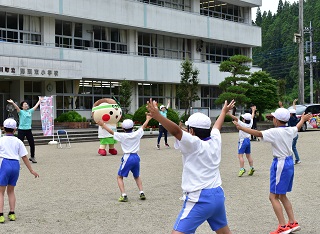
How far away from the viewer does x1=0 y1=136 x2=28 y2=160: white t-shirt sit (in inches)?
297

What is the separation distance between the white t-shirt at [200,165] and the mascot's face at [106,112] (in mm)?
14229

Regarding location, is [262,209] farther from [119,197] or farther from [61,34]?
[61,34]

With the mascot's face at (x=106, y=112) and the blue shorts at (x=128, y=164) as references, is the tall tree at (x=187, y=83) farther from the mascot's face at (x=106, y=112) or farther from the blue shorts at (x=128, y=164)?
the blue shorts at (x=128, y=164)

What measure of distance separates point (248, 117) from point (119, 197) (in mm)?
4831

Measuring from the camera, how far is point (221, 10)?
151 feet

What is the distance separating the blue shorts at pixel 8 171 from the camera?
7.46 metres

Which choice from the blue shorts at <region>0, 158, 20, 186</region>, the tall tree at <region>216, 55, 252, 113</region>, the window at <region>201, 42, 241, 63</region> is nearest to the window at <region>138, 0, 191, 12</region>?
the window at <region>201, 42, 241, 63</region>

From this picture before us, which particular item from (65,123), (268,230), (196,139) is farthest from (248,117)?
(65,123)

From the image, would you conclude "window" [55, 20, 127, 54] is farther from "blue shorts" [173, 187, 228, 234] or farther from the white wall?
"blue shorts" [173, 187, 228, 234]

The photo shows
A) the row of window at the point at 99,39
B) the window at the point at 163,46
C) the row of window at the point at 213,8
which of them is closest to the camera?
the row of window at the point at 99,39

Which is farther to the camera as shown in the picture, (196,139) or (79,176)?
(79,176)

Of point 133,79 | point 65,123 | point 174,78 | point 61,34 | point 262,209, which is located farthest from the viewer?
point 174,78

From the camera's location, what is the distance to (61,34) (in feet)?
109

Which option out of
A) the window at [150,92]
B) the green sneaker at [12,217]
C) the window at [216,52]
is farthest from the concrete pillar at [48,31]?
the green sneaker at [12,217]
